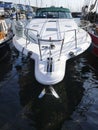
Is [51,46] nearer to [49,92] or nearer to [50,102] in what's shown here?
[49,92]

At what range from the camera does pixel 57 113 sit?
26.6 feet

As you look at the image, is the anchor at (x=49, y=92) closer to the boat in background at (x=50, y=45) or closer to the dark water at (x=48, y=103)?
the boat in background at (x=50, y=45)

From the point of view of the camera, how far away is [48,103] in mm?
8641

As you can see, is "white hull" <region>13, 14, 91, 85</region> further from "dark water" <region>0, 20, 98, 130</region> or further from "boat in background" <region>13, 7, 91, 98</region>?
"dark water" <region>0, 20, 98, 130</region>

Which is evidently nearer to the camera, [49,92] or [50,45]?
[49,92]

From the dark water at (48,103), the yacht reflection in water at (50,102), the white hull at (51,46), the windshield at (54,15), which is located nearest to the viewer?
the dark water at (48,103)

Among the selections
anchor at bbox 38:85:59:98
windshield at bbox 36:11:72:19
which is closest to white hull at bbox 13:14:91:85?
anchor at bbox 38:85:59:98

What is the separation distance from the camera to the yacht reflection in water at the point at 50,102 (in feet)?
25.1

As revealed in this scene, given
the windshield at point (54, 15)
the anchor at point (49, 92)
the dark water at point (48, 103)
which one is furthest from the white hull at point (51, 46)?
the windshield at point (54, 15)

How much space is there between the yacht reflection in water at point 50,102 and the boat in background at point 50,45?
0.55 metres

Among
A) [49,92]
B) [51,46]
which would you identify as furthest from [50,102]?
[51,46]

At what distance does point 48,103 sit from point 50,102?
92 millimetres

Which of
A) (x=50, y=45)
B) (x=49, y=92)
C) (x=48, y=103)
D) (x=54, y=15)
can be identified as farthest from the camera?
(x=54, y=15)

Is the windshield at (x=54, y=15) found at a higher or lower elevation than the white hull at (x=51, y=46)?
higher
